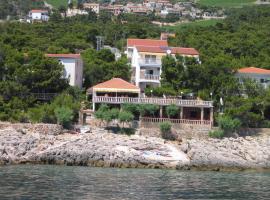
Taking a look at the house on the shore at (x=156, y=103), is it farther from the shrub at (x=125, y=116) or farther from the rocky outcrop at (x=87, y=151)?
the rocky outcrop at (x=87, y=151)

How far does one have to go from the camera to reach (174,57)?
176 ft

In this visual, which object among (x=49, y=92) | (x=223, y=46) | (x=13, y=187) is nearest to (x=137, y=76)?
(x=49, y=92)

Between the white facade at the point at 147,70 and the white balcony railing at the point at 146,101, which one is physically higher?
the white facade at the point at 147,70

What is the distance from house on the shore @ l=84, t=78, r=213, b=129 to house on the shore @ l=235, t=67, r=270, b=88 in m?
5.64

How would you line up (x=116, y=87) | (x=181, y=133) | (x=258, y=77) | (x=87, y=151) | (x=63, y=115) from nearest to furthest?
(x=87, y=151) < (x=63, y=115) < (x=181, y=133) < (x=116, y=87) < (x=258, y=77)

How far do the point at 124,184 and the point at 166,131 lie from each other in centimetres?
1422

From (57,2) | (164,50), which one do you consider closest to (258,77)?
(164,50)

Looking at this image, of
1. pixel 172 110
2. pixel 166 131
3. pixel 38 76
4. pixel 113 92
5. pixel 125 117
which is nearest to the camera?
pixel 125 117

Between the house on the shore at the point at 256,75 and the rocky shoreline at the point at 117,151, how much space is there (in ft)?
30.6

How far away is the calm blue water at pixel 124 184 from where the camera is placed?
3008 cm

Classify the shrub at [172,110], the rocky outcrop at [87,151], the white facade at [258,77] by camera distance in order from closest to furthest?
the rocky outcrop at [87,151]
the shrub at [172,110]
the white facade at [258,77]

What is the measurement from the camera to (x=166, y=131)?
47531mm

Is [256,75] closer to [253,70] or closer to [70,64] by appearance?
[253,70]

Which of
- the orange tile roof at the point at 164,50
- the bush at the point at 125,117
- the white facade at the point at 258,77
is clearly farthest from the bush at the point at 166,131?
the orange tile roof at the point at 164,50
